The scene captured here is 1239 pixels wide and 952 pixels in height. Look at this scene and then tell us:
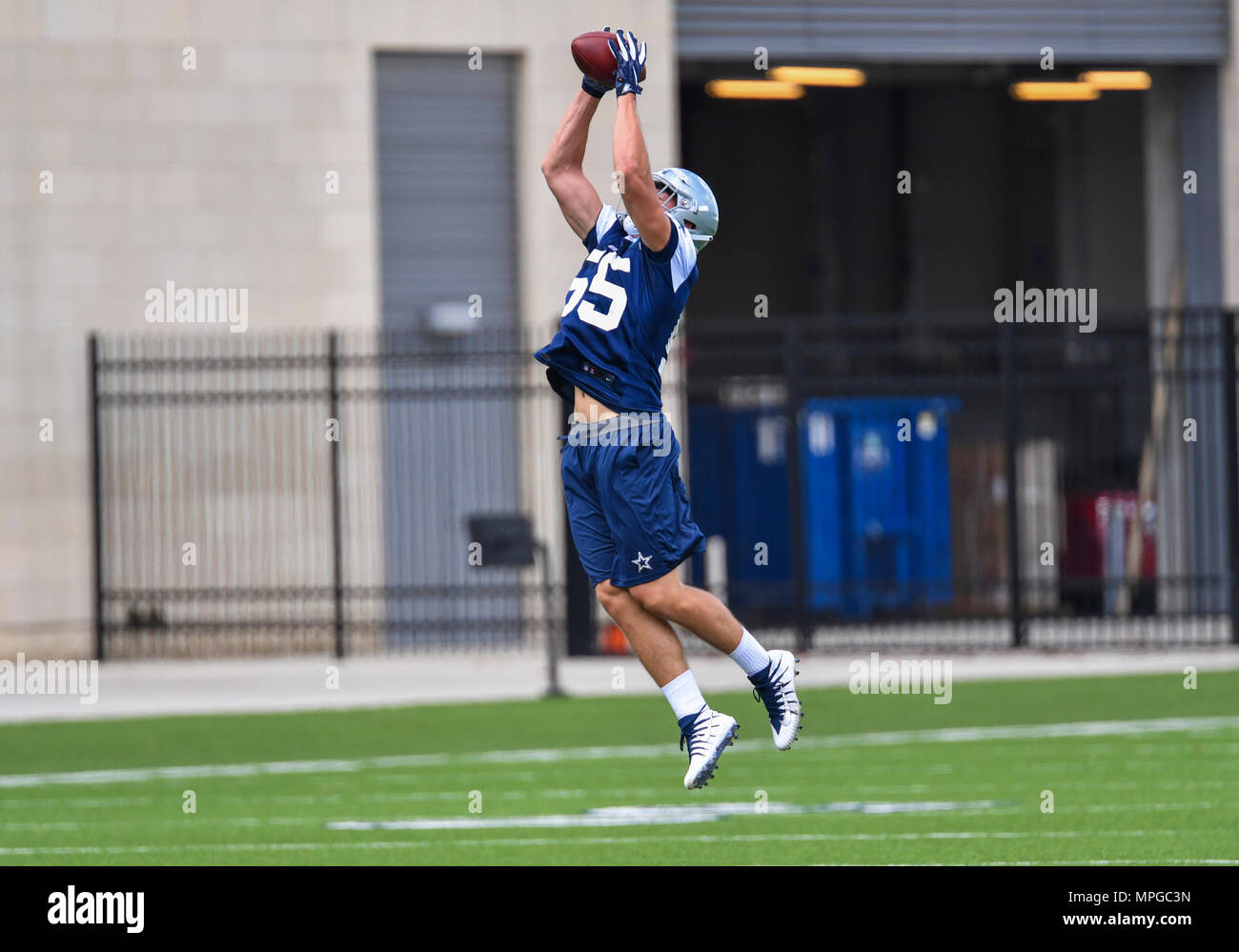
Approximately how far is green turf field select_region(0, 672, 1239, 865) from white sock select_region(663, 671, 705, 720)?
5.14 ft

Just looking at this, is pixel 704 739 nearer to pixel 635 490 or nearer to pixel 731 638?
pixel 731 638

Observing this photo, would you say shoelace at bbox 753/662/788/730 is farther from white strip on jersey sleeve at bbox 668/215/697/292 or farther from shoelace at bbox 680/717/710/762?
white strip on jersey sleeve at bbox 668/215/697/292

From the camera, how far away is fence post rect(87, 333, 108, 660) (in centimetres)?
2125

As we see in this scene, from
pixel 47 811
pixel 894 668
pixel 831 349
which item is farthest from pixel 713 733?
pixel 831 349

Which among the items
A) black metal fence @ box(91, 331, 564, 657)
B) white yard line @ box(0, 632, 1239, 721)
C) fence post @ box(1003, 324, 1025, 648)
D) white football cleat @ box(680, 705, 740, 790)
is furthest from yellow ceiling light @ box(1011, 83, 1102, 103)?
white football cleat @ box(680, 705, 740, 790)

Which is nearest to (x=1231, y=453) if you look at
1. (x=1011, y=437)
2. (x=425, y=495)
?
(x=1011, y=437)

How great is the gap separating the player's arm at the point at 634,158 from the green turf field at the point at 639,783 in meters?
2.97

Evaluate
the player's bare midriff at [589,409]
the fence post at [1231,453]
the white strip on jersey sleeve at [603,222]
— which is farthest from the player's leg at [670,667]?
the fence post at [1231,453]

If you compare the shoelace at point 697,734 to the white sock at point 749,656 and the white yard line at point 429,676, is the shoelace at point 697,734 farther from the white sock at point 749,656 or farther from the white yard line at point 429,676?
the white yard line at point 429,676

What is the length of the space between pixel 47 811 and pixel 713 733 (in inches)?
205

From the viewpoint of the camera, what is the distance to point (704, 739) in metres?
7.41

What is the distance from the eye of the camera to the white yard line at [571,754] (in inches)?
513
